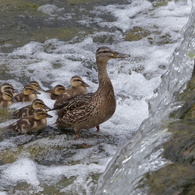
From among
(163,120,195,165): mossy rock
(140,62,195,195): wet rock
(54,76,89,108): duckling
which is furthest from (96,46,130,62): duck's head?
(163,120,195,165): mossy rock

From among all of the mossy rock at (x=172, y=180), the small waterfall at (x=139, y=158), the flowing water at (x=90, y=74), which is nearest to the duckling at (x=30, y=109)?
the flowing water at (x=90, y=74)

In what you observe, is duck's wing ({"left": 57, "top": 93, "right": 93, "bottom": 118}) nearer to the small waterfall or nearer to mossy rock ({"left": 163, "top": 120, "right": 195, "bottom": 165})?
the small waterfall

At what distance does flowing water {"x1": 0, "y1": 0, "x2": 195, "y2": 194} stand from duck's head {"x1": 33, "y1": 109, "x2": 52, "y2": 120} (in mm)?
166

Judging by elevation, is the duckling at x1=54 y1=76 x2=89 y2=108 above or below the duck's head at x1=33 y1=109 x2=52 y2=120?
above

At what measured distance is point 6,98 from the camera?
22.4 feet

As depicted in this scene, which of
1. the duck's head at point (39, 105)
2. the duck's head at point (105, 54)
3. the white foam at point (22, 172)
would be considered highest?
the duck's head at point (105, 54)

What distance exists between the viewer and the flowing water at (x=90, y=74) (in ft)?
15.8

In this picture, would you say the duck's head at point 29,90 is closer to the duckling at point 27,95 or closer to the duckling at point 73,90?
the duckling at point 27,95

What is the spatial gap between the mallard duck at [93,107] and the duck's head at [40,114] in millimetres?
210

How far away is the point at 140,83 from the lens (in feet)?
23.6

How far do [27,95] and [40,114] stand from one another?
67 centimetres

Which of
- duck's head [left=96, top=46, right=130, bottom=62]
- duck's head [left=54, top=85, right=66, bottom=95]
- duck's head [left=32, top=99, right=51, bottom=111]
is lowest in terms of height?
duck's head [left=32, top=99, right=51, bottom=111]

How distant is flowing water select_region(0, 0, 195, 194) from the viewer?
15.8 feet

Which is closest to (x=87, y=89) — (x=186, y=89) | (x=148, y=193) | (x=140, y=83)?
(x=140, y=83)
